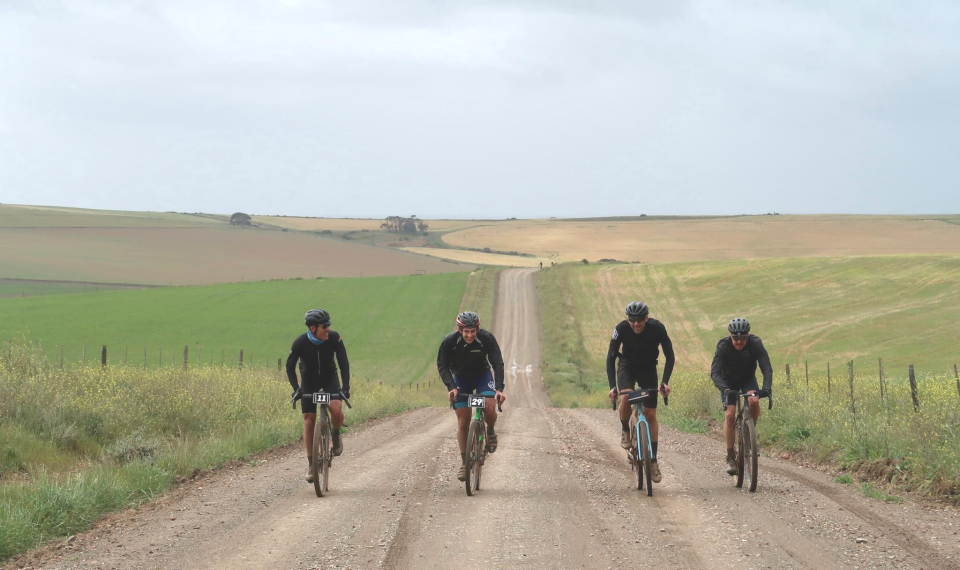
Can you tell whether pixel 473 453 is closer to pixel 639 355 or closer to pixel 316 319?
pixel 639 355

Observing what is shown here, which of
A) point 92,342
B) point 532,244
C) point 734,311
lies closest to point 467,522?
point 92,342

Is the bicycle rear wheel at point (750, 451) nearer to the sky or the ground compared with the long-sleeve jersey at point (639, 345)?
nearer to the ground

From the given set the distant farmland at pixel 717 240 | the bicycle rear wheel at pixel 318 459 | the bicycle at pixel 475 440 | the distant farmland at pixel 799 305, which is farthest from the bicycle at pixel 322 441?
the distant farmland at pixel 717 240

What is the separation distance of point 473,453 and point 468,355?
45.0 inches

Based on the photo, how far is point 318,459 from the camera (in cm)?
1010

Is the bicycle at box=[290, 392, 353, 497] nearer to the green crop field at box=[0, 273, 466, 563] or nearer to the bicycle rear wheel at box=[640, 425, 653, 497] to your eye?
the green crop field at box=[0, 273, 466, 563]

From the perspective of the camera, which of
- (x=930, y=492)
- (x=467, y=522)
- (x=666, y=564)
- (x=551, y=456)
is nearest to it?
(x=666, y=564)

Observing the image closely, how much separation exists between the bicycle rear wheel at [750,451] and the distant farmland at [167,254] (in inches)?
3027

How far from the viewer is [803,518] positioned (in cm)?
850

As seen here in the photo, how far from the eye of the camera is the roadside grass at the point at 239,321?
47.9 m

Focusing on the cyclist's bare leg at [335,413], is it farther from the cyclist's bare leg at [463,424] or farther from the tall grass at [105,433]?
the tall grass at [105,433]

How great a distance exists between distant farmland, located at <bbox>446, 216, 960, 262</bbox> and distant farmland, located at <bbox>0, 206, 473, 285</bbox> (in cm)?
2126

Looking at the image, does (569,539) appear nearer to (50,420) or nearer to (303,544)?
(303,544)

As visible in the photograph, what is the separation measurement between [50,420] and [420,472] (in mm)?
6587
